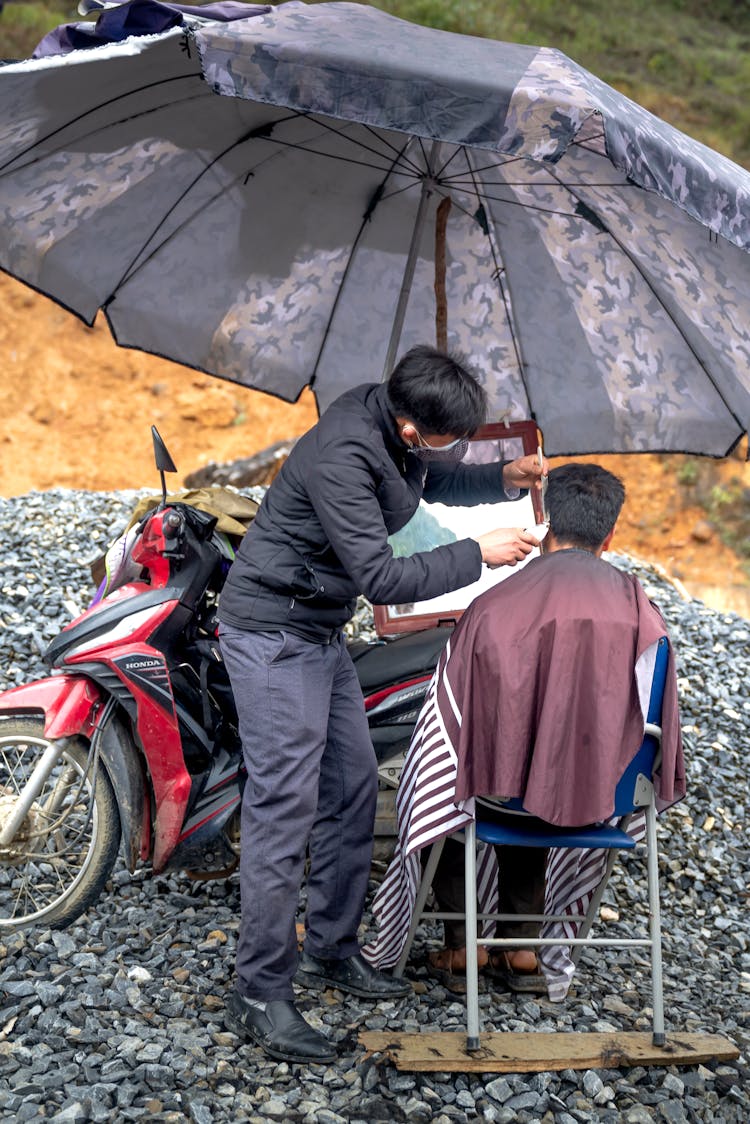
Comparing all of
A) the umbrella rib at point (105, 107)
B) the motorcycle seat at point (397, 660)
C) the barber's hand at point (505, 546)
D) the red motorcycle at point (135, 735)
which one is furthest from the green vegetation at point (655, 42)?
the barber's hand at point (505, 546)

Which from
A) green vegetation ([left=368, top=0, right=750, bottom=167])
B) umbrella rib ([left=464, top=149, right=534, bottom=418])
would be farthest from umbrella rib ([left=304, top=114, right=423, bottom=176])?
green vegetation ([left=368, top=0, right=750, bottom=167])

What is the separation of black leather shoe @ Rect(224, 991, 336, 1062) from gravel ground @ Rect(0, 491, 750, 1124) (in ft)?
0.12

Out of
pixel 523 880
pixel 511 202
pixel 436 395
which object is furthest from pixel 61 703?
pixel 511 202

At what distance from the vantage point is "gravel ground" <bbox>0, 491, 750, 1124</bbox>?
7.93 ft

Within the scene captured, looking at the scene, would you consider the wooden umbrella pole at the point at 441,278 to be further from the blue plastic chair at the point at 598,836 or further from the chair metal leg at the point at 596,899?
the chair metal leg at the point at 596,899

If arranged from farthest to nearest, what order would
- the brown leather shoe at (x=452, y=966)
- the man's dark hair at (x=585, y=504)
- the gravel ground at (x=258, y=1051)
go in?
the brown leather shoe at (x=452, y=966) < the man's dark hair at (x=585, y=504) < the gravel ground at (x=258, y=1051)

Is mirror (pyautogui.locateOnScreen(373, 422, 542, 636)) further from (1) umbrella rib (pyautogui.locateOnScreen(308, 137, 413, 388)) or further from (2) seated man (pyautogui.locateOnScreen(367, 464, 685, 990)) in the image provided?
(2) seated man (pyautogui.locateOnScreen(367, 464, 685, 990))

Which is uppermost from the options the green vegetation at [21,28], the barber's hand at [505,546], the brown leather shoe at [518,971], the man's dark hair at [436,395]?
the green vegetation at [21,28]

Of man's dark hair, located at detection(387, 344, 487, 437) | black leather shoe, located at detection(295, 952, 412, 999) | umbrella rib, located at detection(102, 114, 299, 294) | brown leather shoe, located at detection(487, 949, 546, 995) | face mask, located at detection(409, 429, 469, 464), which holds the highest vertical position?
umbrella rib, located at detection(102, 114, 299, 294)

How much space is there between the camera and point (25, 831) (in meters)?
2.96

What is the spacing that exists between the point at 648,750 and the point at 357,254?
6.42 ft

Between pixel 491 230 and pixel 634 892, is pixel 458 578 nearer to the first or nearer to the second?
pixel 491 230

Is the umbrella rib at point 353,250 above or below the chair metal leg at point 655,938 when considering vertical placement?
above

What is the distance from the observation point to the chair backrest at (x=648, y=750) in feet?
8.71
